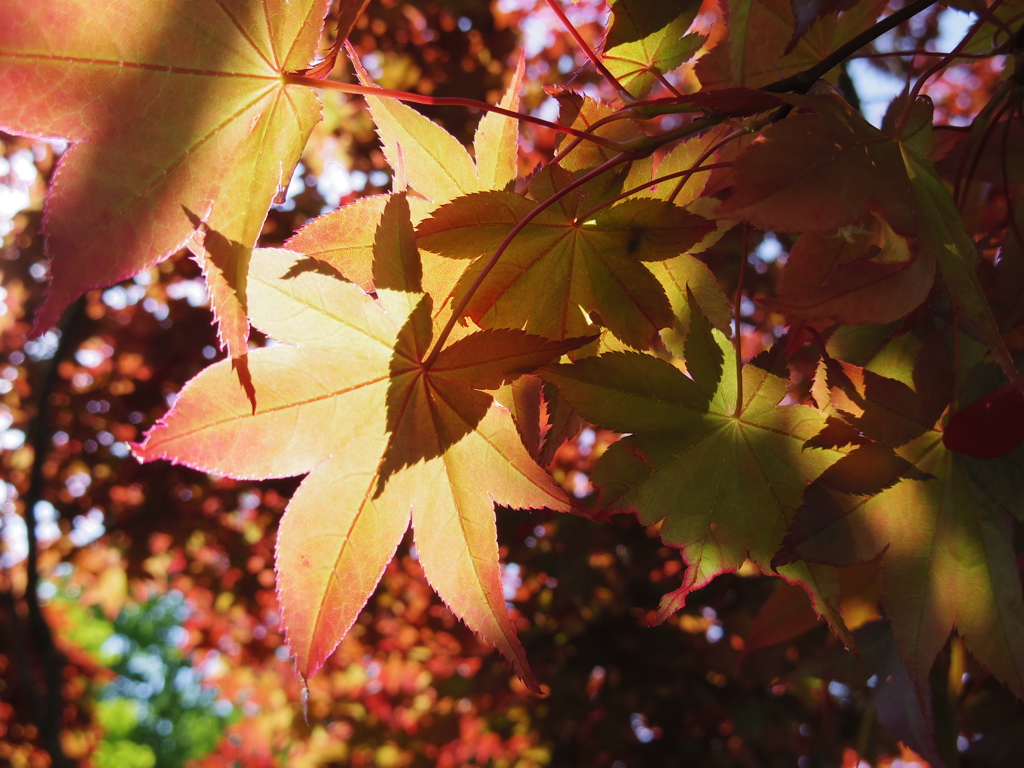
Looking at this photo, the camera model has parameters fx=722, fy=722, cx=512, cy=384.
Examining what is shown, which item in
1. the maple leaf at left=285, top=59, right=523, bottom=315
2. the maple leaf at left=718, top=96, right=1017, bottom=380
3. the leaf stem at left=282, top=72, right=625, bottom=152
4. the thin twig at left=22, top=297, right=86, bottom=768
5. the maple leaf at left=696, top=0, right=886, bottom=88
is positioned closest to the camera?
the maple leaf at left=718, top=96, right=1017, bottom=380

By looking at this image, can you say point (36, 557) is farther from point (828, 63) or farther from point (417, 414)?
point (828, 63)

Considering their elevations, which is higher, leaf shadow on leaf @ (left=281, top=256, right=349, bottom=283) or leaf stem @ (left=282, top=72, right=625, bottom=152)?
leaf stem @ (left=282, top=72, right=625, bottom=152)

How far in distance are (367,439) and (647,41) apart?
59 centimetres

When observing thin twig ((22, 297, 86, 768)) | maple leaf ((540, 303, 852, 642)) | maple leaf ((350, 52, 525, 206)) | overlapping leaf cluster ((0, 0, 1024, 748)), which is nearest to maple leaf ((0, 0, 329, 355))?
overlapping leaf cluster ((0, 0, 1024, 748))

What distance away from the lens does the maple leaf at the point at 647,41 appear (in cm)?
83

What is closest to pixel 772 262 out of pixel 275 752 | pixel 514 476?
Result: pixel 514 476

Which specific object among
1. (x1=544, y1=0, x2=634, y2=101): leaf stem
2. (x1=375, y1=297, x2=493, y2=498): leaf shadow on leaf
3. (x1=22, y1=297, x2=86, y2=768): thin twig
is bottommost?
(x1=22, y1=297, x2=86, y2=768): thin twig

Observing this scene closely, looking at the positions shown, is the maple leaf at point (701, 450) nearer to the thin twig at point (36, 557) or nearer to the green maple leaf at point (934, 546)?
the green maple leaf at point (934, 546)

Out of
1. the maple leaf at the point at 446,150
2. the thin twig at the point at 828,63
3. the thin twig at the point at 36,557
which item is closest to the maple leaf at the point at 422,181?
the maple leaf at the point at 446,150

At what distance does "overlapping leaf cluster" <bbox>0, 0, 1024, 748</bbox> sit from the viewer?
2.09 feet

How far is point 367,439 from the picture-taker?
758mm

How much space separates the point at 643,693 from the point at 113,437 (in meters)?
2.69

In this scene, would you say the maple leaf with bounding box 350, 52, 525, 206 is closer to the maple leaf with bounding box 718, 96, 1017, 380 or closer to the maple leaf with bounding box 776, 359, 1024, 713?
the maple leaf with bounding box 718, 96, 1017, 380

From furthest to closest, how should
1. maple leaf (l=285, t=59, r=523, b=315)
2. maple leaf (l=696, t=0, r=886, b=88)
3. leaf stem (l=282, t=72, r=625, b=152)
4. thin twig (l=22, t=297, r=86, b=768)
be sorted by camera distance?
1. thin twig (l=22, t=297, r=86, b=768)
2. maple leaf (l=696, t=0, r=886, b=88)
3. maple leaf (l=285, t=59, r=523, b=315)
4. leaf stem (l=282, t=72, r=625, b=152)
